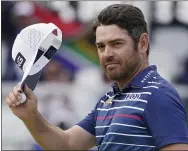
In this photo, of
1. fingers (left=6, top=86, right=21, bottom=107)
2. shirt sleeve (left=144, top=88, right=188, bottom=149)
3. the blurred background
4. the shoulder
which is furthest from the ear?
the blurred background

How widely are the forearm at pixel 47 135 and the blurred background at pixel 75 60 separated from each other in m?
3.67

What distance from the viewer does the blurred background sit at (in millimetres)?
7016

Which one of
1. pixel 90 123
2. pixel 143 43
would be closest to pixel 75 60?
pixel 90 123

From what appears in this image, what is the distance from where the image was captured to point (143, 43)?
10.2 feet

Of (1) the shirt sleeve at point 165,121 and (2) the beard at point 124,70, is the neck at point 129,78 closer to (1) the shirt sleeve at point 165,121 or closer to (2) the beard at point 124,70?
(2) the beard at point 124,70

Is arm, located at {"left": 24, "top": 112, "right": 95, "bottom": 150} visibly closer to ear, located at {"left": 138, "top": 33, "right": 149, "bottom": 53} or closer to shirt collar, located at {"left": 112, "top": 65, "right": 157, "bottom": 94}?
shirt collar, located at {"left": 112, "top": 65, "right": 157, "bottom": 94}

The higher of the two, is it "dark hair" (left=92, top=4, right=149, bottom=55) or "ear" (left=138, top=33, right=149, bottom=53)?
"dark hair" (left=92, top=4, right=149, bottom=55)

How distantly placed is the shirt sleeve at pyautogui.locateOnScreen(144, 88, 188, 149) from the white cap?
560 mm

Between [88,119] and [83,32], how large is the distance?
385 cm

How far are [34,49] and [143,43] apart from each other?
1.79ft

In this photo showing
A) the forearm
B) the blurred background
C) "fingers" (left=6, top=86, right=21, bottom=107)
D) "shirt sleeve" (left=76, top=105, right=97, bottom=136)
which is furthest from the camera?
the blurred background

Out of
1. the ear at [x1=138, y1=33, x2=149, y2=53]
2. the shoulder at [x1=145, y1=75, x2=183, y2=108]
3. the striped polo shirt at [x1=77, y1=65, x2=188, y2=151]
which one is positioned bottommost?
the striped polo shirt at [x1=77, y1=65, x2=188, y2=151]

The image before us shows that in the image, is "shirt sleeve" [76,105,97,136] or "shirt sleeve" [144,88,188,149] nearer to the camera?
"shirt sleeve" [144,88,188,149]

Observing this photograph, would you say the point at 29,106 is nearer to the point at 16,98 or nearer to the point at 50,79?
the point at 16,98
